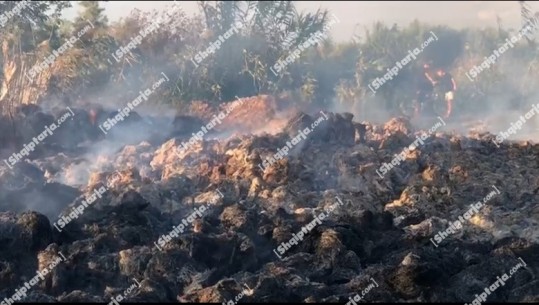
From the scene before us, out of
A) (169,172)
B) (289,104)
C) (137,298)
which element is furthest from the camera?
(289,104)

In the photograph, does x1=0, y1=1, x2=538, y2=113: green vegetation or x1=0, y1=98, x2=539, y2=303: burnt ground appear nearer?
x1=0, y1=98, x2=539, y2=303: burnt ground

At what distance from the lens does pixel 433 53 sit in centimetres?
4094

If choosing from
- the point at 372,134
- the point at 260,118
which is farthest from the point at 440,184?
the point at 260,118

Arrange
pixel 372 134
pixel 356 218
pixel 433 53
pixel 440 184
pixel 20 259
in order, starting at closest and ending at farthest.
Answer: pixel 20 259
pixel 356 218
pixel 440 184
pixel 372 134
pixel 433 53

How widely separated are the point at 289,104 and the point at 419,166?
463 inches

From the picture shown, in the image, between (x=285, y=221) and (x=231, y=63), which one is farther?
(x=231, y=63)

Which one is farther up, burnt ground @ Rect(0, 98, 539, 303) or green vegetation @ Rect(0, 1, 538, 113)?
green vegetation @ Rect(0, 1, 538, 113)

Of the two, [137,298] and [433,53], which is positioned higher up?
[433,53]

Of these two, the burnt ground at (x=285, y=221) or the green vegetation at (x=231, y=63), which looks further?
the green vegetation at (x=231, y=63)

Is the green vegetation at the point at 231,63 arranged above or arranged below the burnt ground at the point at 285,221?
above

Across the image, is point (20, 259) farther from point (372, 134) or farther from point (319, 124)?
point (372, 134)

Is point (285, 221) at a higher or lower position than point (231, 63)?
lower

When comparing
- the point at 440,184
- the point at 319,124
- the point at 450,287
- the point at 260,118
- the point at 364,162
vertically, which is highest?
the point at 260,118

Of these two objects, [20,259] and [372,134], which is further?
[372,134]
